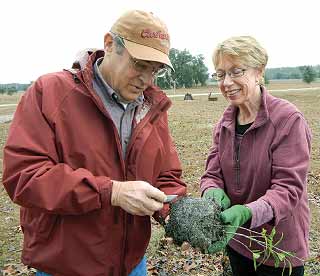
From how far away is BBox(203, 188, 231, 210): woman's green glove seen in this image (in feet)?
9.91

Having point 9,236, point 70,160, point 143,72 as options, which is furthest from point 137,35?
point 9,236

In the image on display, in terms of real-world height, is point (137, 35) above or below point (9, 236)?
above

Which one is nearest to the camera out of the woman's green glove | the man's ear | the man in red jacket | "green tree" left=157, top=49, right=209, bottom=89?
the man in red jacket

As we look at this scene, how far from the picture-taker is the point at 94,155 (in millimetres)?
2455

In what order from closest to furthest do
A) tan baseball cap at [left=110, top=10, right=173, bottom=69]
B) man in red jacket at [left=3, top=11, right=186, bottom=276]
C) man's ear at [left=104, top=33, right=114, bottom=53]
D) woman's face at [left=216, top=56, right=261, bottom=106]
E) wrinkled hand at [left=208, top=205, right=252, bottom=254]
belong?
man in red jacket at [left=3, top=11, right=186, bottom=276] < tan baseball cap at [left=110, top=10, right=173, bottom=69] < man's ear at [left=104, top=33, right=114, bottom=53] < wrinkled hand at [left=208, top=205, right=252, bottom=254] < woman's face at [left=216, top=56, right=261, bottom=106]

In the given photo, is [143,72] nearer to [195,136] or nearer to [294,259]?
[294,259]

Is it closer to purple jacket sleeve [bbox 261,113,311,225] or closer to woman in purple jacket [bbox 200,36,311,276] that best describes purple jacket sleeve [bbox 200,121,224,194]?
woman in purple jacket [bbox 200,36,311,276]

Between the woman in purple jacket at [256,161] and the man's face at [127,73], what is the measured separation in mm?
635

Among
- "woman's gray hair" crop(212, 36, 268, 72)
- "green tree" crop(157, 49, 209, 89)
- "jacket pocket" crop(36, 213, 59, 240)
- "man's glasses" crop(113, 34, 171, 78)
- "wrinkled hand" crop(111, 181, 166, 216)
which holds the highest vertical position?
"woman's gray hair" crop(212, 36, 268, 72)

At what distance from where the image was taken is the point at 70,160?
7.97ft

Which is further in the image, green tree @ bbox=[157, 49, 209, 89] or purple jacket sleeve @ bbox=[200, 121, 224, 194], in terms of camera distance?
green tree @ bbox=[157, 49, 209, 89]

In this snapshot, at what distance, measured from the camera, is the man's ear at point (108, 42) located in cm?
256

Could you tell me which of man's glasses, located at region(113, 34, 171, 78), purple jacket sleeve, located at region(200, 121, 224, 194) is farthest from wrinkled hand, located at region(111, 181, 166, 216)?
purple jacket sleeve, located at region(200, 121, 224, 194)

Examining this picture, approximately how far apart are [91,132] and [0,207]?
6784mm
